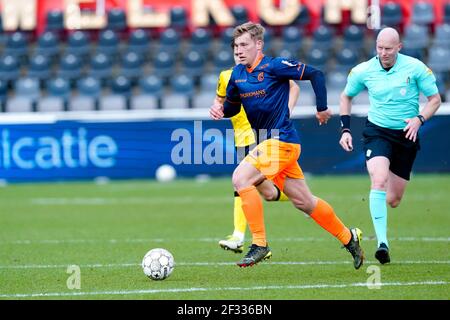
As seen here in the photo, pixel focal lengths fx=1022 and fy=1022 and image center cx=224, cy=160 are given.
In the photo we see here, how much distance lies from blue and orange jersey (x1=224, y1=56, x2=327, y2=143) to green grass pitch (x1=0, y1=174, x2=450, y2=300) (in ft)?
4.23

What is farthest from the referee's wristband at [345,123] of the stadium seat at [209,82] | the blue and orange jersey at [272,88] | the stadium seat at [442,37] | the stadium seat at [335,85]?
the stadium seat at [442,37]

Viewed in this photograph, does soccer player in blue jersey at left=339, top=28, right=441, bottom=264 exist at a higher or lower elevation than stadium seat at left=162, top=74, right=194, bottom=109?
higher

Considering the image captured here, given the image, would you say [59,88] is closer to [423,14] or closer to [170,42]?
[170,42]

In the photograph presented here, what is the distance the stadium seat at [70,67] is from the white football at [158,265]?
16896mm

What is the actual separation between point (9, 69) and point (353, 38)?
845 cm

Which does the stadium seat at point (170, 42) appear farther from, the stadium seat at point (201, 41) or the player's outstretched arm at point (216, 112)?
the player's outstretched arm at point (216, 112)

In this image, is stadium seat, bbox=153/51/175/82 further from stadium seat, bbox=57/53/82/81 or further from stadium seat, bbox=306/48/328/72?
stadium seat, bbox=306/48/328/72

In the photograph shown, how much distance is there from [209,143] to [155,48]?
8.17 metres

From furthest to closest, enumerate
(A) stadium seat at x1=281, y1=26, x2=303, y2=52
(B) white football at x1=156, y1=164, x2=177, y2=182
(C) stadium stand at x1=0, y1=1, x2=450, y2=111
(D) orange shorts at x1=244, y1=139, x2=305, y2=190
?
1. (A) stadium seat at x1=281, y1=26, x2=303, y2=52
2. (C) stadium stand at x1=0, y1=1, x2=450, y2=111
3. (B) white football at x1=156, y1=164, x2=177, y2=182
4. (D) orange shorts at x1=244, y1=139, x2=305, y2=190

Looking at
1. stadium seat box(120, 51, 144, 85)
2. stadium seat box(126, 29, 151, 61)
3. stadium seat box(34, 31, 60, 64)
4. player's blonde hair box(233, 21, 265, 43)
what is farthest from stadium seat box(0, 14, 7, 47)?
player's blonde hair box(233, 21, 265, 43)

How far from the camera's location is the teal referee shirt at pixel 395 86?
960 centimetres

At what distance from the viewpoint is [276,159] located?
28.9 ft

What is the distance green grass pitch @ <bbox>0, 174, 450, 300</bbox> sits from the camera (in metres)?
7.92

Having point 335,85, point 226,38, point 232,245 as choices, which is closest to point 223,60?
point 226,38
